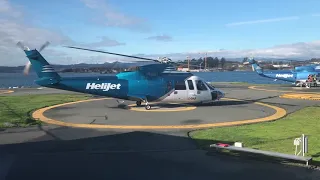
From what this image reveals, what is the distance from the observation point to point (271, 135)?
10922 mm

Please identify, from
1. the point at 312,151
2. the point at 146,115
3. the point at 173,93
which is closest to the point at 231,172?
the point at 312,151

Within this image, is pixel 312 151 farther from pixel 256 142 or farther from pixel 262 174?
pixel 262 174

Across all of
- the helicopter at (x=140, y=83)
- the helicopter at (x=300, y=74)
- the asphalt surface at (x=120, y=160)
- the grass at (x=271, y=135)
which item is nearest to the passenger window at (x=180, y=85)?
the helicopter at (x=140, y=83)

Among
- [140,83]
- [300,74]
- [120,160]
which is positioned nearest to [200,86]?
[140,83]

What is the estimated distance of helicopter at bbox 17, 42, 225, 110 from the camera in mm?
18156

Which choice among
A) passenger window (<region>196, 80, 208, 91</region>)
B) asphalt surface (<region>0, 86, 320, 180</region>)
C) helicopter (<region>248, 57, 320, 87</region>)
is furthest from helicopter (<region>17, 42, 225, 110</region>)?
helicopter (<region>248, 57, 320, 87</region>)

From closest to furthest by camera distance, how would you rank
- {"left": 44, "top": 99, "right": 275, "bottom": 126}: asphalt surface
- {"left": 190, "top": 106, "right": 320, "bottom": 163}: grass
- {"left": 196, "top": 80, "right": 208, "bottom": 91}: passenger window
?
1. {"left": 190, "top": 106, "right": 320, "bottom": 163}: grass
2. {"left": 44, "top": 99, "right": 275, "bottom": 126}: asphalt surface
3. {"left": 196, "top": 80, "right": 208, "bottom": 91}: passenger window

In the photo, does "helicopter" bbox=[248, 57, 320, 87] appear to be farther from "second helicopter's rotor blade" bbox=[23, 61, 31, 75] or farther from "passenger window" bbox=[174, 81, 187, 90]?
"second helicopter's rotor blade" bbox=[23, 61, 31, 75]

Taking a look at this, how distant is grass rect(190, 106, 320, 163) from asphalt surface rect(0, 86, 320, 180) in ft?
3.14

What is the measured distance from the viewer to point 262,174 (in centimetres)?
702

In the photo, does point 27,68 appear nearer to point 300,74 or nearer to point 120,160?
point 120,160

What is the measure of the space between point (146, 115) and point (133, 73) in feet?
11.6

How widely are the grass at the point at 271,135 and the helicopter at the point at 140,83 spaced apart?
6327 mm

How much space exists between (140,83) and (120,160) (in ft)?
35.3
